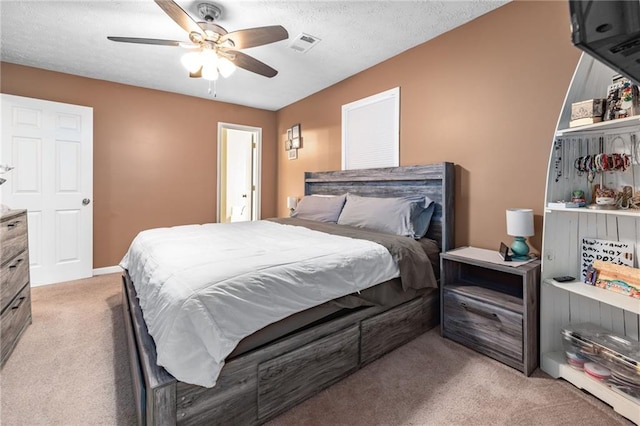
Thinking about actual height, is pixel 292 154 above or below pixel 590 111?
above

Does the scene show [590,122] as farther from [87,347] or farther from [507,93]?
[87,347]

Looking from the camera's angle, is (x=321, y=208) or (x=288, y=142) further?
(x=288, y=142)

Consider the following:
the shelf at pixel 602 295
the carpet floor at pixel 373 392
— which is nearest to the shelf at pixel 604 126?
the shelf at pixel 602 295

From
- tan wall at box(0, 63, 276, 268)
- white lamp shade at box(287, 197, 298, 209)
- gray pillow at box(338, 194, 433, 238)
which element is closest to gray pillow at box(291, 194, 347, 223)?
gray pillow at box(338, 194, 433, 238)

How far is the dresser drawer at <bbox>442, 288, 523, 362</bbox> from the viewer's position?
1.88 m

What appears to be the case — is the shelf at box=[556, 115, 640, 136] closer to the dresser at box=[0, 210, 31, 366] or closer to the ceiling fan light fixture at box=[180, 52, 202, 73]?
the ceiling fan light fixture at box=[180, 52, 202, 73]

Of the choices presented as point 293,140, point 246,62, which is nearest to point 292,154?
point 293,140

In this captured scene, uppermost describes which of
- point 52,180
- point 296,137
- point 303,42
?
point 303,42

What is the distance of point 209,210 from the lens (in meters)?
4.75

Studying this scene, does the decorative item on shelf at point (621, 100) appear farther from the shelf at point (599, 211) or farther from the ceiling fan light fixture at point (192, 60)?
the ceiling fan light fixture at point (192, 60)

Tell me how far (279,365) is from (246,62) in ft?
7.26

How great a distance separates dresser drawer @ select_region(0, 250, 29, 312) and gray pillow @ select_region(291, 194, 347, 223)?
8.25ft

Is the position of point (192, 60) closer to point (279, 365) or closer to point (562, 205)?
point (279, 365)

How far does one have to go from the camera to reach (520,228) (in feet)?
6.57
